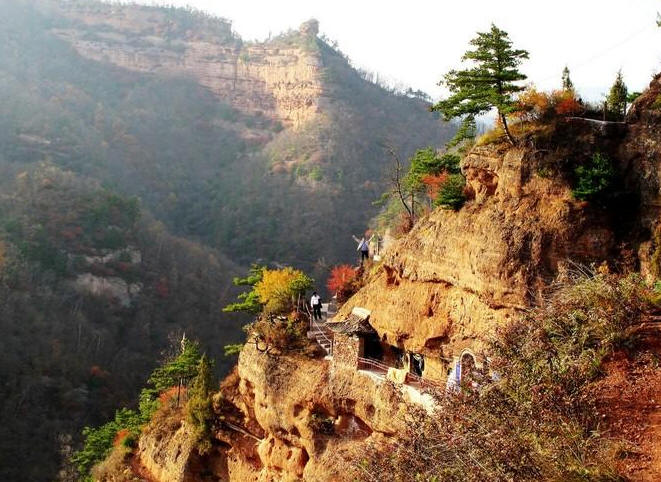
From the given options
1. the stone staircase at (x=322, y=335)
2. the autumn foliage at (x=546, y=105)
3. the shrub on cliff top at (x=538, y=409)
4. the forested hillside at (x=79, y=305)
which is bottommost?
the forested hillside at (x=79, y=305)

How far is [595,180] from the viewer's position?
506 inches

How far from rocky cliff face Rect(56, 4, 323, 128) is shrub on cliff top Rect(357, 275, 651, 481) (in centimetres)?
9260

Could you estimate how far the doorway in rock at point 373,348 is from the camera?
55.1ft

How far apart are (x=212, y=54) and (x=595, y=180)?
11741 centimetres

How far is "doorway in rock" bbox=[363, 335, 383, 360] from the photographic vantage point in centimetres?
1678

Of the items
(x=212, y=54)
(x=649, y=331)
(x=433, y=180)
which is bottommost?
(x=649, y=331)

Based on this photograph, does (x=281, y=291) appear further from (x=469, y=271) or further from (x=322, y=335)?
(x=469, y=271)

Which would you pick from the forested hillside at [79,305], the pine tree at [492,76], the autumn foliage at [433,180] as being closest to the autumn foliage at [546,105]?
the pine tree at [492,76]

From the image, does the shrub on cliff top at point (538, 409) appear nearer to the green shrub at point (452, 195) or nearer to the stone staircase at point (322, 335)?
the green shrub at point (452, 195)

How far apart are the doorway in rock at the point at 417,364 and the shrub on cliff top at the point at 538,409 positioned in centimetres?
508

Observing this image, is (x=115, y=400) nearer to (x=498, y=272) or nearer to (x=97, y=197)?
(x=97, y=197)

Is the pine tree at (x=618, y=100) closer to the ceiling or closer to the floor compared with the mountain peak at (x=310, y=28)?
closer to the floor

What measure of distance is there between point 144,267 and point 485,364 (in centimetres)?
4948

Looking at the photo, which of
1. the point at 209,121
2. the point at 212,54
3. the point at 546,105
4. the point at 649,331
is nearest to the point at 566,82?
the point at 546,105
